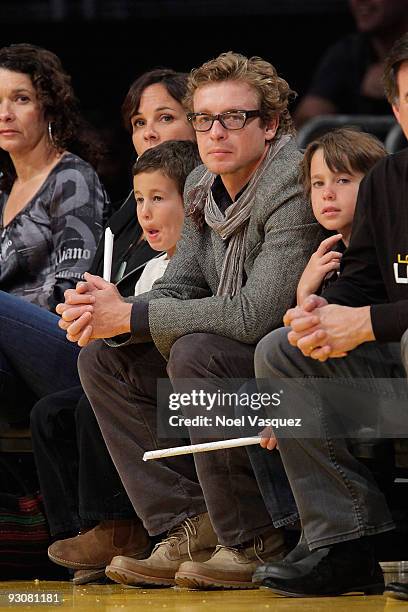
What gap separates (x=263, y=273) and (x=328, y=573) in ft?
2.03

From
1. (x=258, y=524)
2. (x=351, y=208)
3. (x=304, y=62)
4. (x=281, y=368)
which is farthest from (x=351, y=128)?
(x=304, y=62)

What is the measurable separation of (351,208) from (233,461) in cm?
57

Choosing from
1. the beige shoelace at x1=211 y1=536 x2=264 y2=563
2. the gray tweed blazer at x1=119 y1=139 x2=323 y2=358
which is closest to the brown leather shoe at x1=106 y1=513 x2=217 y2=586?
the beige shoelace at x1=211 y1=536 x2=264 y2=563

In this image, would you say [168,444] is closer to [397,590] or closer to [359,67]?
[397,590]

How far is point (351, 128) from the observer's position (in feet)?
8.91

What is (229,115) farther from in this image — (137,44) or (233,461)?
(137,44)

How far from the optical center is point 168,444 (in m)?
2.72

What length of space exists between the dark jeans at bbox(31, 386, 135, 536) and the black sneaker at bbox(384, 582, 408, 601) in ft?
2.56

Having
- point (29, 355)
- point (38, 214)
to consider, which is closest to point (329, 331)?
point (29, 355)

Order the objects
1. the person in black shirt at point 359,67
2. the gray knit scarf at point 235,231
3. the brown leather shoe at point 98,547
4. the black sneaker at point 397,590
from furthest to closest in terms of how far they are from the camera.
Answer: the person in black shirt at point 359,67
the brown leather shoe at point 98,547
the gray knit scarf at point 235,231
the black sneaker at point 397,590

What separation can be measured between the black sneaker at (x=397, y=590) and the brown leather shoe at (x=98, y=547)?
78 cm

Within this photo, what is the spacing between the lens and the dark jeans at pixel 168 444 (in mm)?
2500

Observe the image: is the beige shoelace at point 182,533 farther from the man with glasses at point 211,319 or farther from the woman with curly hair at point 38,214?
the woman with curly hair at point 38,214

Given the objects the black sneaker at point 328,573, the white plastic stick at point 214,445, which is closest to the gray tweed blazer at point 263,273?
the white plastic stick at point 214,445
